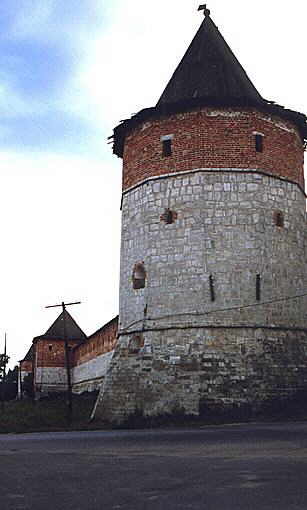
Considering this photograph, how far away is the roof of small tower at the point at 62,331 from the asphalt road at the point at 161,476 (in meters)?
34.2

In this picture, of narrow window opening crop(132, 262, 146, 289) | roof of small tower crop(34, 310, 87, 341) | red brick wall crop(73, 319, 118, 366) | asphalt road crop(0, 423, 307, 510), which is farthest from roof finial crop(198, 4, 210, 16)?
roof of small tower crop(34, 310, 87, 341)

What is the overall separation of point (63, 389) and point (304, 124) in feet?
93.8

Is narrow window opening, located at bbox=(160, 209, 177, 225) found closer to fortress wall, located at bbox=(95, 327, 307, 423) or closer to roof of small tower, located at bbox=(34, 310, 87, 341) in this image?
fortress wall, located at bbox=(95, 327, 307, 423)

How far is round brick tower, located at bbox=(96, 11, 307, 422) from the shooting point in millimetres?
16672

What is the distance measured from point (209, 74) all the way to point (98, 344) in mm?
13816

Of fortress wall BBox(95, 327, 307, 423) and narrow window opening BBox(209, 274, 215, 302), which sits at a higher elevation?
narrow window opening BBox(209, 274, 215, 302)

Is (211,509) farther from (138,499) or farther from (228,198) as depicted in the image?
(228,198)

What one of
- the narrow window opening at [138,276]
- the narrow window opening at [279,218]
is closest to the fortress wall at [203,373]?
the narrow window opening at [138,276]

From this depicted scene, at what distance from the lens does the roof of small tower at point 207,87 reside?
18.9 m

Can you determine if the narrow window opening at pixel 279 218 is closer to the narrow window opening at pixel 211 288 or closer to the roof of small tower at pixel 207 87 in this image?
the narrow window opening at pixel 211 288

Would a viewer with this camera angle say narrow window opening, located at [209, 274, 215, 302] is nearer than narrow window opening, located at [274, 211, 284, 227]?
Yes

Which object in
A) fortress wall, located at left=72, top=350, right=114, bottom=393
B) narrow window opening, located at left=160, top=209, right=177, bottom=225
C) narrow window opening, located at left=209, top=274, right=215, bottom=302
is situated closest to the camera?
narrow window opening, located at left=209, top=274, right=215, bottom=302

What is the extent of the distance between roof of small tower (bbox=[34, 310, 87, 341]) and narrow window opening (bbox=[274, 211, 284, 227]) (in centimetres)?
2791

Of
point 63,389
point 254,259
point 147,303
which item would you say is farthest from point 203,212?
point 63,389
